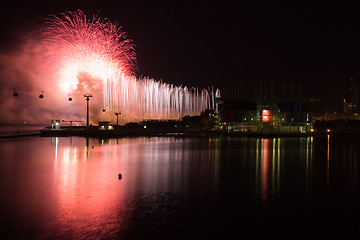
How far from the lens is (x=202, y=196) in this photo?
1300cm

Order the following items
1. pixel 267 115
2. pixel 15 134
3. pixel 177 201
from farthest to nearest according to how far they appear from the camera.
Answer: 1. pixel 267 115
2. pixel 15 134
3. pixel 177 201

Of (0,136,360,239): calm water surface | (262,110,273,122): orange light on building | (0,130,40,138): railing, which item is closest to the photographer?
(0,136,360,239): calm water surface

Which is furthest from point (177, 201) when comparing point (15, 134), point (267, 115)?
point (267, 115)

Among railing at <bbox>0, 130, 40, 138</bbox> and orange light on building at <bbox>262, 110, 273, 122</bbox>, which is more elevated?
orange light on building at <bbox>262, 110, 273, 122</bbox>

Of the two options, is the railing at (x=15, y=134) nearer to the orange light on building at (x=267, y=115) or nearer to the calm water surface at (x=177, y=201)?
the calm water surface at (x=177, y=201)

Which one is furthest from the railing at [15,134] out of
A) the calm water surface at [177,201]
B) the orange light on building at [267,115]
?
the orange light on building at [267,115]

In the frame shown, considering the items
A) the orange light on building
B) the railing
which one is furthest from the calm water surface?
the orange light on building

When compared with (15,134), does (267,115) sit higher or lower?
higher

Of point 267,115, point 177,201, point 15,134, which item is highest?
point 267,115

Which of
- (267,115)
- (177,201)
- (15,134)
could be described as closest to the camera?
(177,201)

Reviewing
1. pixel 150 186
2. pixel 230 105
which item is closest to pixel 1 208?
pixel 150 186

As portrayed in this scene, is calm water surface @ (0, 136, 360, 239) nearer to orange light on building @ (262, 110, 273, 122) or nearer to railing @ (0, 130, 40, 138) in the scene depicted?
railing @ (0, 130, 40, 138)

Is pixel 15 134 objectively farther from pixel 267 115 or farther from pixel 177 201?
pixel 177 201

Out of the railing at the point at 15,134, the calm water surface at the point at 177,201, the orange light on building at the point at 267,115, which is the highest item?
the orange light on building at the point at 267,115
